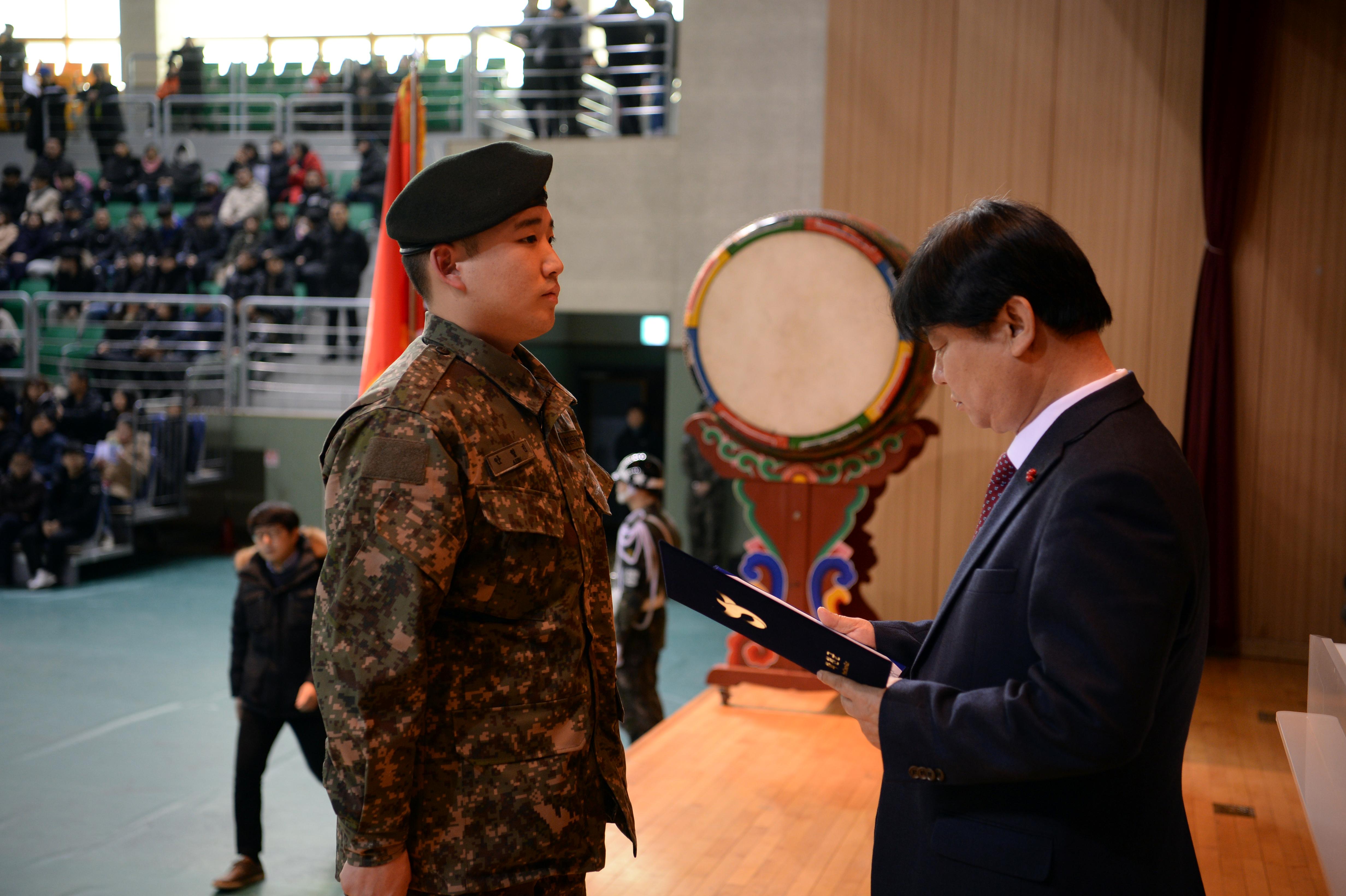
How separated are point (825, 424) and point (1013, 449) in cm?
252

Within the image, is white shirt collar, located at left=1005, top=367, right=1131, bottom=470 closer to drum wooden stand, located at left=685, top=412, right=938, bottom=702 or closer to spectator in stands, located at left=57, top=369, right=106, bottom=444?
drum wooden stand, located at left=685, top=412, right=938, bottom=702

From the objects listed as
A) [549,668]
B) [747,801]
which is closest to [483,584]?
[549,668]

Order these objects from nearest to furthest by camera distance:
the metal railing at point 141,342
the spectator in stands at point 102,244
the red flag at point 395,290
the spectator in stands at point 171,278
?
the red flag at point 395,290 < the metal railing at point 141,342 < the spectator in stands at point 171,278 < the spectator in stands at point 102,244

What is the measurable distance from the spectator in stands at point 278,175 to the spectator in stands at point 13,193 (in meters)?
2.82

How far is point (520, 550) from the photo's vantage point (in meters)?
1.33

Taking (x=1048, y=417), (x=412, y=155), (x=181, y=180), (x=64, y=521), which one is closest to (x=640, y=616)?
(x=412, y=155)

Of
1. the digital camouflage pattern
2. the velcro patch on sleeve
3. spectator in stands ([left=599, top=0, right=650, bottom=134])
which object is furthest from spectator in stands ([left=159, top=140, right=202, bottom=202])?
the velcro patch on sleeve

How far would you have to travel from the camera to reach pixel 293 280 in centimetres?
973

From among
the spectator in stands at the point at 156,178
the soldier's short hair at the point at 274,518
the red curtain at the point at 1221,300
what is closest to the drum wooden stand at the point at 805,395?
the soldier's short hair at the point at 274,518

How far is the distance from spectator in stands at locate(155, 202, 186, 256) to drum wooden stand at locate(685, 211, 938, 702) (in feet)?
26.9

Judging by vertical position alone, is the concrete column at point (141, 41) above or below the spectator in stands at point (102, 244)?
above

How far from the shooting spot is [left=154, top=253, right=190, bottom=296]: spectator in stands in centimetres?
1001

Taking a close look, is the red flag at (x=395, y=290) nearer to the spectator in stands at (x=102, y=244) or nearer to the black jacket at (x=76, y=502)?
the black jacket at (x=76, y=502)

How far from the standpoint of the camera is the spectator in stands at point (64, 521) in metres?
7.54
